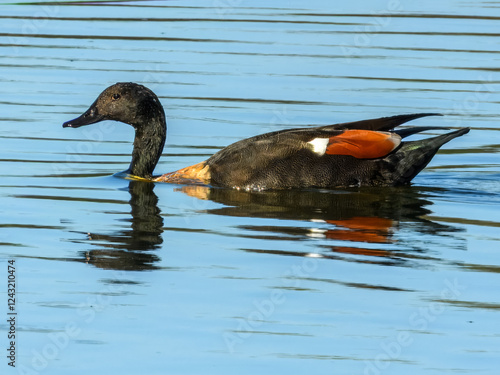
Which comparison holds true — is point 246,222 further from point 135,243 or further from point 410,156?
point 410,156

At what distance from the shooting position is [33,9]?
2334 cm

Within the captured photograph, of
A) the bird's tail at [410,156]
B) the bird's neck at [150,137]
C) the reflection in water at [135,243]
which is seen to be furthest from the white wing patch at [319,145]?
the bird's neck at [150,137]

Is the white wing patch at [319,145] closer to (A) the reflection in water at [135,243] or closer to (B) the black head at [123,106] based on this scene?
(A) the reflection in water at [135,243]

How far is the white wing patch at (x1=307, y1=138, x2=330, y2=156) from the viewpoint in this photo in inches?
421

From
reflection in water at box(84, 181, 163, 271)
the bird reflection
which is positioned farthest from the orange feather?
Answer: reflection in water at box(84, 181, 163, 271)

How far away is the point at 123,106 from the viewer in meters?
11.6

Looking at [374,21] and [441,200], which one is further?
[374,21]

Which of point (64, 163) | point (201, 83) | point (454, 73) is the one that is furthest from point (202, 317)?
point (454, 73)

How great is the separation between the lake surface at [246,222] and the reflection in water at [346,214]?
0.11 feet

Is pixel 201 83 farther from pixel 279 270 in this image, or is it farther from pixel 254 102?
pixel 279 270

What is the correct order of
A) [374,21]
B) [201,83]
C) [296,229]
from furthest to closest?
[374,21], [201,83], [296,229]

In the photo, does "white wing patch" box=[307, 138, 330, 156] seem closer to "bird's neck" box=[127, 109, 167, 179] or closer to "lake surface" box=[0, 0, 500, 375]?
"lake surface" box=[0, 0, 500, 375]

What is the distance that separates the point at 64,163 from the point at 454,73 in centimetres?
700

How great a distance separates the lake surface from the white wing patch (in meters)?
0.40
